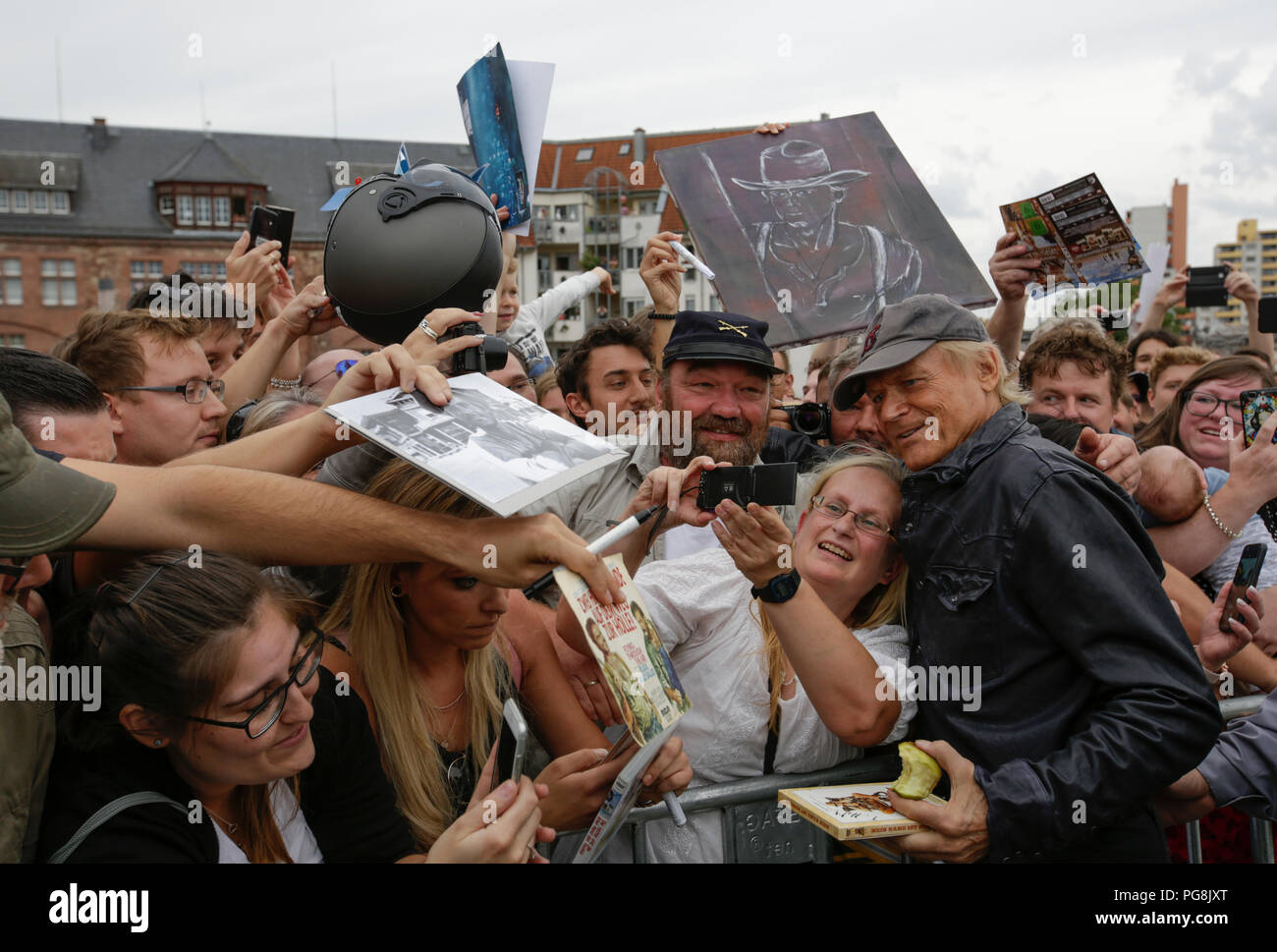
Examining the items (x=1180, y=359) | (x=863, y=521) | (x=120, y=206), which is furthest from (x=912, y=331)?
(x=120, y=206)

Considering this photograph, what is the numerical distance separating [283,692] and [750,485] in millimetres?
1165

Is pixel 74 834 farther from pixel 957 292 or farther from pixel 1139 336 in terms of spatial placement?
pixel 1139 336

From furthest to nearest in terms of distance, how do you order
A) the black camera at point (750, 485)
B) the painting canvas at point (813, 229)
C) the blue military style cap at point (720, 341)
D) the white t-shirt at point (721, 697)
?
1. the painting canvas at point (813, 229)
2. the blue military style cap at point (720, 341)
3. the white t-shirt at point (721, 697)
4. the black camera at point (750, 485)

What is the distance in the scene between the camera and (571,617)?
2.79 meters

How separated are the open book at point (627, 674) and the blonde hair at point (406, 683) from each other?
0.47 meters

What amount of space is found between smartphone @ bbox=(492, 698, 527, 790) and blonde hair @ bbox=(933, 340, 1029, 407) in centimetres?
148

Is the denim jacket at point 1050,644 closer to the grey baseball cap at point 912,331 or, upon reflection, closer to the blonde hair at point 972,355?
the blonde hair at point 972,355

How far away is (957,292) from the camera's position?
13.9ft

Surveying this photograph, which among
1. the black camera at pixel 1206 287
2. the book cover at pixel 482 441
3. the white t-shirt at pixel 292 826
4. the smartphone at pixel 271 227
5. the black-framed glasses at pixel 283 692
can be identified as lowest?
the white t-shirt at pixel 292 826

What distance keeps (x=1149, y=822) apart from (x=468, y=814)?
5.55 ft

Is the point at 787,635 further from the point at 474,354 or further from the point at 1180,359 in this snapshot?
the point at 1180,359

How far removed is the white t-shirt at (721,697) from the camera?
9.04ft

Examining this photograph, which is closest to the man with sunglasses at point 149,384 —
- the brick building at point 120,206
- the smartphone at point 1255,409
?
the smartphone at point 1255,409
